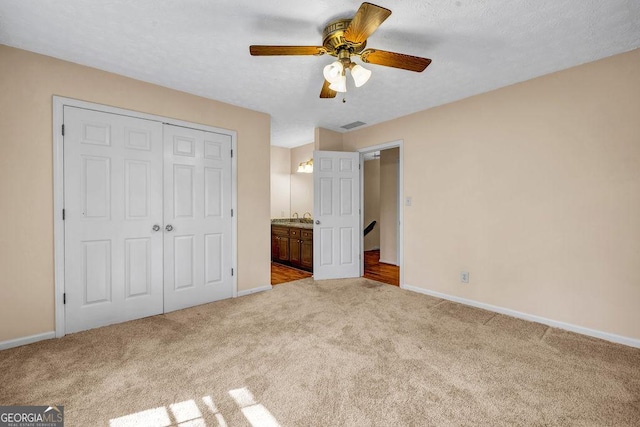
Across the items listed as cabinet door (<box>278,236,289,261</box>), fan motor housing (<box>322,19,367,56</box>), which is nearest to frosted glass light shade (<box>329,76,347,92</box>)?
fan motor housing (<box>322,19,367,56</box>)

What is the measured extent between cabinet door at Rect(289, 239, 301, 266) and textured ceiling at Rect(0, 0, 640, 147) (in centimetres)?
285

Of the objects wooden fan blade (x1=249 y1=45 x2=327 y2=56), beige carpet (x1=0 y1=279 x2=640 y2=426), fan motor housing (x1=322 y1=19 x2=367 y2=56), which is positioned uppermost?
fan motor housing (x1=322 y1=19 x2=367 y2=56)

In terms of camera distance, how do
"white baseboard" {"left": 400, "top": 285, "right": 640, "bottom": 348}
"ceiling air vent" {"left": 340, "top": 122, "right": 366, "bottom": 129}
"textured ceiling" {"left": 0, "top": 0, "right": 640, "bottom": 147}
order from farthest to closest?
"ceiling air vent" {"left": 340, "top": 122, "right": 366, "bottom": 129}
"white baseboard" {"left": 400, "top": 285, "right": 640, "bottom": 348}
"textured ceiling" {"left": 0, "top": 0, "right": 640, "bottom": 147}

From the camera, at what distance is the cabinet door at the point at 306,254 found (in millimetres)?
4934

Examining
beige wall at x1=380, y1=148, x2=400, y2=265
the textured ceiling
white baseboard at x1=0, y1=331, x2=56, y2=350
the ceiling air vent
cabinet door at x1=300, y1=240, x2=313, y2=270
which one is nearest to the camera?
A: the textured ceiling

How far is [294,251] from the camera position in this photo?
530cm

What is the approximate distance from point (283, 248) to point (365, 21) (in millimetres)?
4449

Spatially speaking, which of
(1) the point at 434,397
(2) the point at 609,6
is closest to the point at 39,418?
(1) the point at 434,397

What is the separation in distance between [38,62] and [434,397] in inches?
161

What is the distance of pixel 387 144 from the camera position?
4.28 metres

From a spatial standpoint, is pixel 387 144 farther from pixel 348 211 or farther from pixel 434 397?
pixel 434 397

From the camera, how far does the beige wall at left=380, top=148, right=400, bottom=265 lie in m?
5.86

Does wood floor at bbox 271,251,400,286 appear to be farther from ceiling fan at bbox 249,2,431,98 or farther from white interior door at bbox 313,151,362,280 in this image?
ceiling fan at bbox 249,2,431,98

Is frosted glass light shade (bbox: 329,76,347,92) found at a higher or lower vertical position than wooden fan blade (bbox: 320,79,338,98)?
lower
